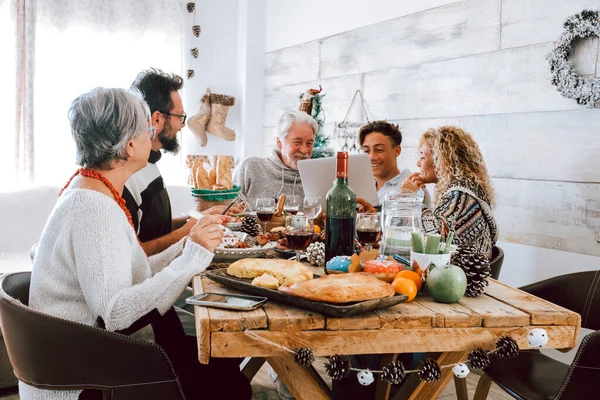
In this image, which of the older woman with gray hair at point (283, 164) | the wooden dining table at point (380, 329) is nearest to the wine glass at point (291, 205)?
the wooden dining table at point (380, 329)

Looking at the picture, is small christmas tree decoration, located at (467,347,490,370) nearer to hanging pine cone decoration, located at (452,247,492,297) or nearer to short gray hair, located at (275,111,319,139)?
hanging pine cone decoration, located at (452,247,492,297)

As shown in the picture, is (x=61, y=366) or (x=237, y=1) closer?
(x=61, y=366)

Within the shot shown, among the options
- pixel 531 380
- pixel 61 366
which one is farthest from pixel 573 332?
pixel 61 366

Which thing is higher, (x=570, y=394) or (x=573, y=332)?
(x=573, y=332)

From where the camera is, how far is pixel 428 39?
12.1ft

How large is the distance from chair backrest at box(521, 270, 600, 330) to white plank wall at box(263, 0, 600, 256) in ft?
2.97

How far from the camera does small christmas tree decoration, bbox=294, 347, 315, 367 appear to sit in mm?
1101

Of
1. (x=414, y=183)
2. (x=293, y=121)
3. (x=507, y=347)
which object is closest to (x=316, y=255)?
(x=507, y=347)

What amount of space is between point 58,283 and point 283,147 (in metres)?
2.26

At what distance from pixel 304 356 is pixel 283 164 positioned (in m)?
2.55

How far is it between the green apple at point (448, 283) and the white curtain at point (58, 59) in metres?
4.20

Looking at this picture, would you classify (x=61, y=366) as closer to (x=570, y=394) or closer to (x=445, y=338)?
(x=445, y=338)

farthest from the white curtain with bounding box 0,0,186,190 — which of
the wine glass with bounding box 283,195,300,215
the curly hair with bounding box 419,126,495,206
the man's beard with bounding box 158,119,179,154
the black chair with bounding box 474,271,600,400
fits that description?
the black chair with bounding box 474,271,600,400

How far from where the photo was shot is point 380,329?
3.77 feet
